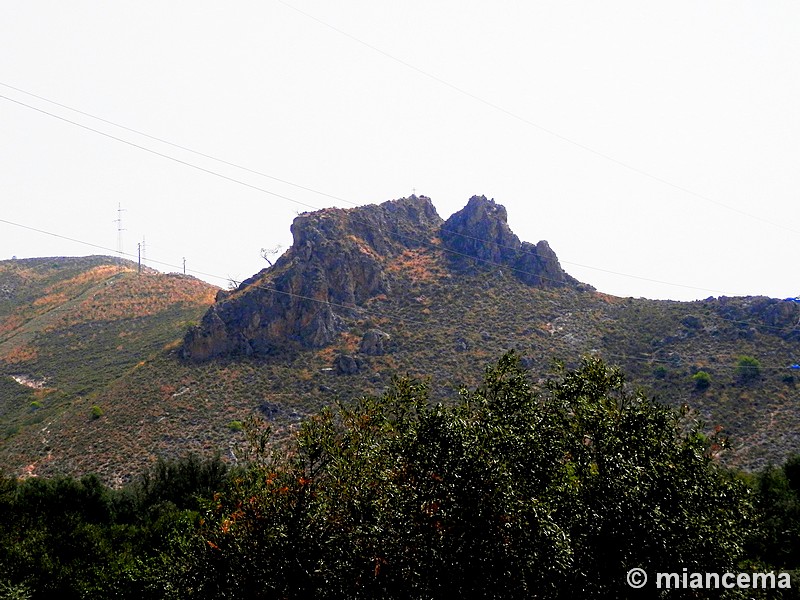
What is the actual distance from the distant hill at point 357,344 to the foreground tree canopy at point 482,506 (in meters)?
38.1

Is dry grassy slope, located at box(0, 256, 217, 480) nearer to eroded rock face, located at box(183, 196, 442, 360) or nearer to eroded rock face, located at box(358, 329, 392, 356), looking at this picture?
eroded rock face, located at box(183, 196, 442, 360)

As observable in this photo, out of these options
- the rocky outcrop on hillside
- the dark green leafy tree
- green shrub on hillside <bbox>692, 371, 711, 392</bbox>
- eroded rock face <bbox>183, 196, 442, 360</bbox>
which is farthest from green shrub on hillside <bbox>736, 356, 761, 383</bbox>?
the dark green leafy tree

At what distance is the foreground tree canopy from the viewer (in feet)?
43.9

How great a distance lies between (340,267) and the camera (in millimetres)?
78750

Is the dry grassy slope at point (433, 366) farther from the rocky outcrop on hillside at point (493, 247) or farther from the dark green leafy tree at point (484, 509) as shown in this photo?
the dark green leafy tree at point (484, 509)

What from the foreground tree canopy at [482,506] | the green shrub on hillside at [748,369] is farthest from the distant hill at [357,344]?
the foreground tree canopy at [482,506]

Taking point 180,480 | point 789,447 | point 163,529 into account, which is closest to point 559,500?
point 163,529

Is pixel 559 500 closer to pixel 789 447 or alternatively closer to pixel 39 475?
pixel 789 447

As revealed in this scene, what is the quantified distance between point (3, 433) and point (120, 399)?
1163 cm

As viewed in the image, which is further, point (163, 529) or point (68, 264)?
point (68, 264)

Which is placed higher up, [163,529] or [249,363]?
[249,363]

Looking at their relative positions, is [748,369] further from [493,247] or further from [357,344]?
[357,344]

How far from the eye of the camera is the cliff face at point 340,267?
72125mm

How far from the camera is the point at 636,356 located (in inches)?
2591
